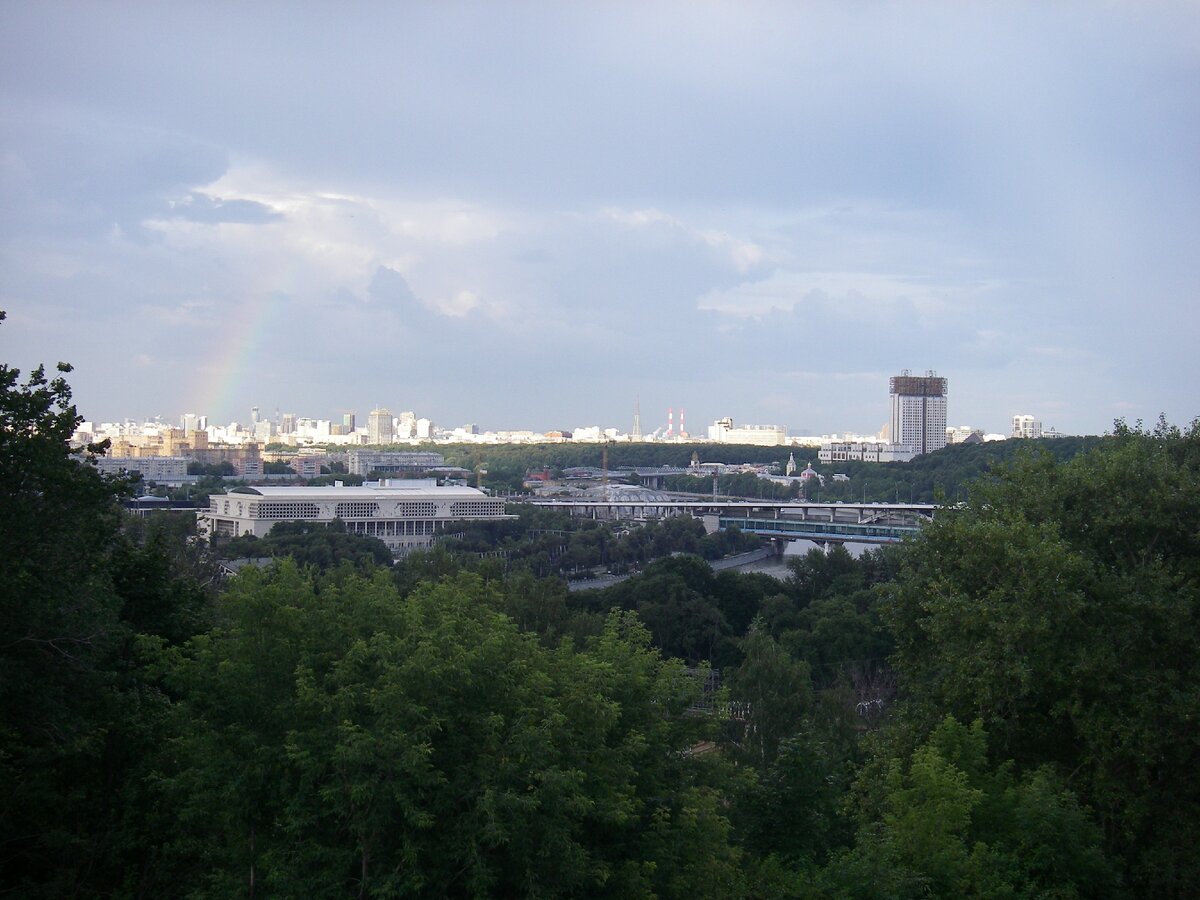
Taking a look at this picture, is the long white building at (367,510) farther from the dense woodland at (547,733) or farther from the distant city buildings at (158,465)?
the dense woodland at (547,733)

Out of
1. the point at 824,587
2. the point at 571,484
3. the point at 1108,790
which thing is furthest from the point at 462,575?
the point at 571,484

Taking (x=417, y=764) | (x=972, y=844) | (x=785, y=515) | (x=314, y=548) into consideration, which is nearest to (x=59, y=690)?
(x=417, y=764)

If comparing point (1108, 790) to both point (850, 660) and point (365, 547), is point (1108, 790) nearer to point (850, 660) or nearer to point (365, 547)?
point (850, 660)

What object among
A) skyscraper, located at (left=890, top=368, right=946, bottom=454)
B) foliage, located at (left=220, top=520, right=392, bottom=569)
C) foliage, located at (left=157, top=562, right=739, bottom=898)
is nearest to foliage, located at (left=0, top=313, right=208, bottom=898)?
foliage, located at (left=157, top=562, right=739, bottom=898)

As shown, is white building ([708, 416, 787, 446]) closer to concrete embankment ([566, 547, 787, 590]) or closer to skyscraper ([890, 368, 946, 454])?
skyscraper ([890, 368, 946, 454])

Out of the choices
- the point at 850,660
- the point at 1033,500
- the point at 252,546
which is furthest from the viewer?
the point at 252,546

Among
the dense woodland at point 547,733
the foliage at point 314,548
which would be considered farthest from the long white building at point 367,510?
the dense woodland at point 547,733
